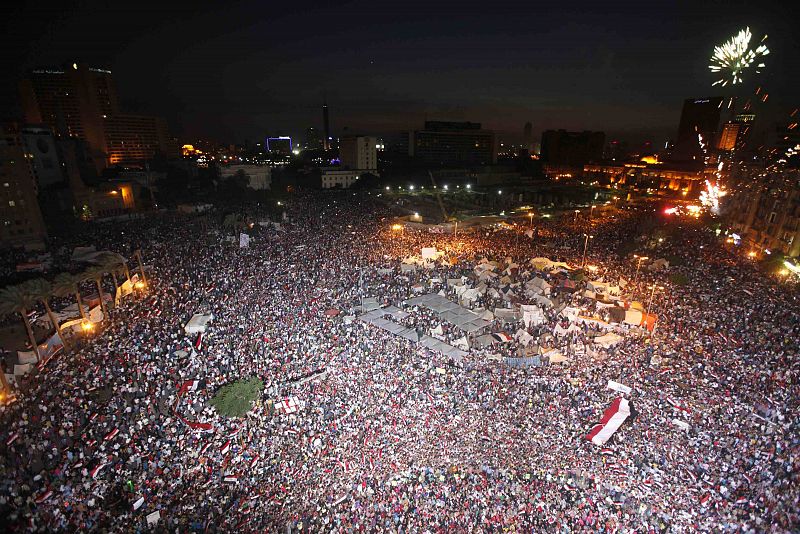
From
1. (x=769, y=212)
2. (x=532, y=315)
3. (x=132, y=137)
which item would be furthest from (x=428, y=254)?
(x=132, y=137)

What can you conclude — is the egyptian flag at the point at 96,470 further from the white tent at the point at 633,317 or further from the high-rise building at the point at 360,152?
the high-rise building at the point at 360,152

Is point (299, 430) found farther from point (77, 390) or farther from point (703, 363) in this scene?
point (703, 363)

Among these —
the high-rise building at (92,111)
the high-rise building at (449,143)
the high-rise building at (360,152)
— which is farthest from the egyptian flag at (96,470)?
the high-rise building at (449,143)

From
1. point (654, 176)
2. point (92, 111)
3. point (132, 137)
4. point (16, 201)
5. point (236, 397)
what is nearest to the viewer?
point (236, 397)

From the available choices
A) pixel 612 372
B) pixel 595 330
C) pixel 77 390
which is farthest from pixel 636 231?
pixel 77 390

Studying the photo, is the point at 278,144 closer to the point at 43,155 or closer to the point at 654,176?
the point at 43,155

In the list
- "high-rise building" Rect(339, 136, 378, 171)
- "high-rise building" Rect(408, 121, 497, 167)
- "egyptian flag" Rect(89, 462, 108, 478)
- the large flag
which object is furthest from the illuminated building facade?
"egyptian flag" Rect(89, 462, 108, 478)
